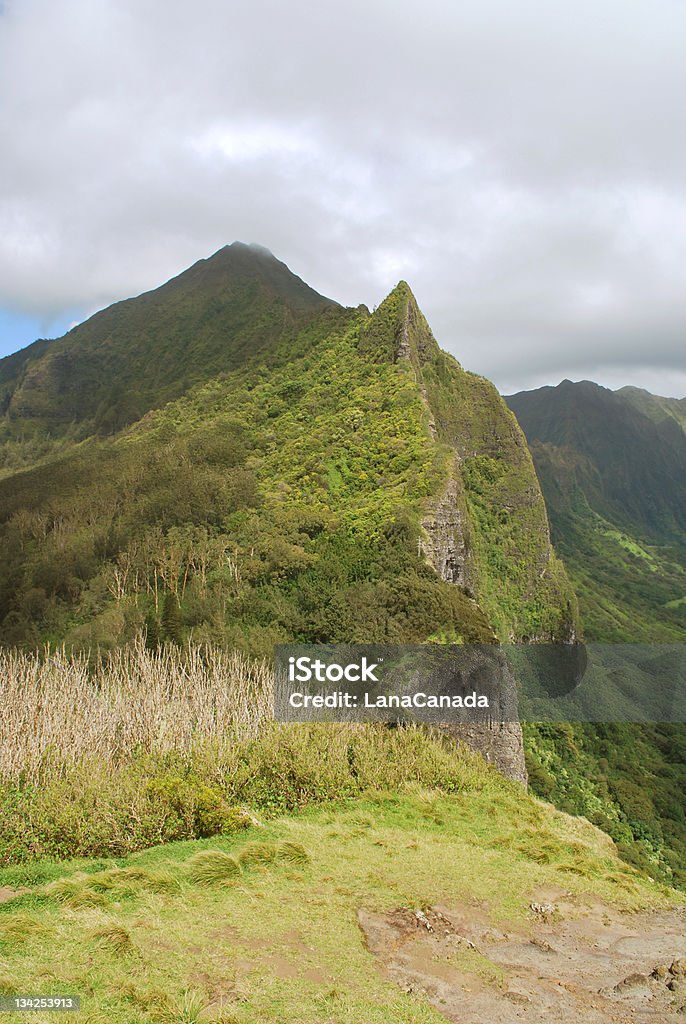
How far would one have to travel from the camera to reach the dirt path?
25.2ft

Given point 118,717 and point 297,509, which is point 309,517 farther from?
point 118,717

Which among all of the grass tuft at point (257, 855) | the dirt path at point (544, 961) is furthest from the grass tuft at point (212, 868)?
the dirt path at point (544, 961)

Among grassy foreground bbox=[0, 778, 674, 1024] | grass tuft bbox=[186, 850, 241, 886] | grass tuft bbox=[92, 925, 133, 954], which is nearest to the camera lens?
grassy foreground bbox=[0, 778, 674, 1024]

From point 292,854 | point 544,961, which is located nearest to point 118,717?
point 292,854

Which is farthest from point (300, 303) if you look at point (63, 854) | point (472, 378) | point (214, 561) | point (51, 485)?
point (63, 854)

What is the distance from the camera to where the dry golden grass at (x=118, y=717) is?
17.2 meters

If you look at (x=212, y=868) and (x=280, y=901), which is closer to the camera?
(x=280, y=901)

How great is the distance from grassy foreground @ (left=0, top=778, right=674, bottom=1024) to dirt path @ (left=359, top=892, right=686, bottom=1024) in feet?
1.29

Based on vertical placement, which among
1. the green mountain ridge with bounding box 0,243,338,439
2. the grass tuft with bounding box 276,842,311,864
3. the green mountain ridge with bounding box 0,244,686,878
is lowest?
the grass tuft with bounding box 276,842,311,864

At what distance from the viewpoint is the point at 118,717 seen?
64.3 ft

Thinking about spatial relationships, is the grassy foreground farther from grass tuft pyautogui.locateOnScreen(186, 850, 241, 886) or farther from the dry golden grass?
the dry golden grass

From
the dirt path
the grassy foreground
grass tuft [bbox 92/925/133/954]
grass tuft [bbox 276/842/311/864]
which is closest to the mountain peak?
the grassy foreground

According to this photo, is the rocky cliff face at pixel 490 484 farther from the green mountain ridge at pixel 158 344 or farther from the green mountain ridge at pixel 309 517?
the green mountain ridge at pixel 158 344

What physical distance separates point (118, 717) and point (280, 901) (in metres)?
10.4
